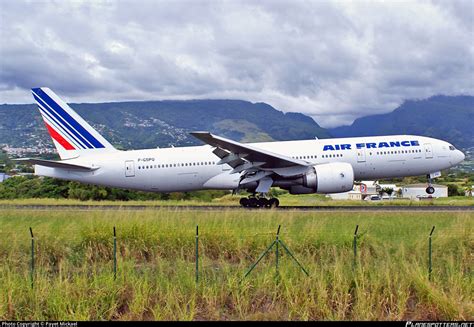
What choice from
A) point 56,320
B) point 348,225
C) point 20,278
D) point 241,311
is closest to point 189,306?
point 241,311

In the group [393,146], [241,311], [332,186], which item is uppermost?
[393,146]

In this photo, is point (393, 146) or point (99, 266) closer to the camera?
point (99, 266)

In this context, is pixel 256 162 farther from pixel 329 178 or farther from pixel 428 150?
pixel 428 150

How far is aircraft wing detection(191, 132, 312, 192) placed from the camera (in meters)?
28.5

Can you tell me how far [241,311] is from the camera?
38.1ft

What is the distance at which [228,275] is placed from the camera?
43.1 feet

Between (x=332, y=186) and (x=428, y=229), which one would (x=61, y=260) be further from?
(x=332, y=186)

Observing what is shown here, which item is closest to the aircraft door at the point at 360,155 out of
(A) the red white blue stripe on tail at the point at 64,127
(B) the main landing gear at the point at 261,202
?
(B) the main landing gear at the point at 261,202

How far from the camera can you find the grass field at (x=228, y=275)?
11.5 m

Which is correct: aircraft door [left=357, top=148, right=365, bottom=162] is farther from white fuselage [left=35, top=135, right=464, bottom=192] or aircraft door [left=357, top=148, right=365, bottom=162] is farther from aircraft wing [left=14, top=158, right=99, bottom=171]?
aircraft wing [left=14, top=158, right=99, bottom=171]

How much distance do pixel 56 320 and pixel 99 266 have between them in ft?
12.9

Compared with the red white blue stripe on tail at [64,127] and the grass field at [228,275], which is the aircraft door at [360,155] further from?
the red white blue stripe on tail at [64,127]

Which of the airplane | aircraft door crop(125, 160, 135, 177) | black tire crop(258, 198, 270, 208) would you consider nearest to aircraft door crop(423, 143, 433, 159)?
the airplane

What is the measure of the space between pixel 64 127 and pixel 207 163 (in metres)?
9.39
